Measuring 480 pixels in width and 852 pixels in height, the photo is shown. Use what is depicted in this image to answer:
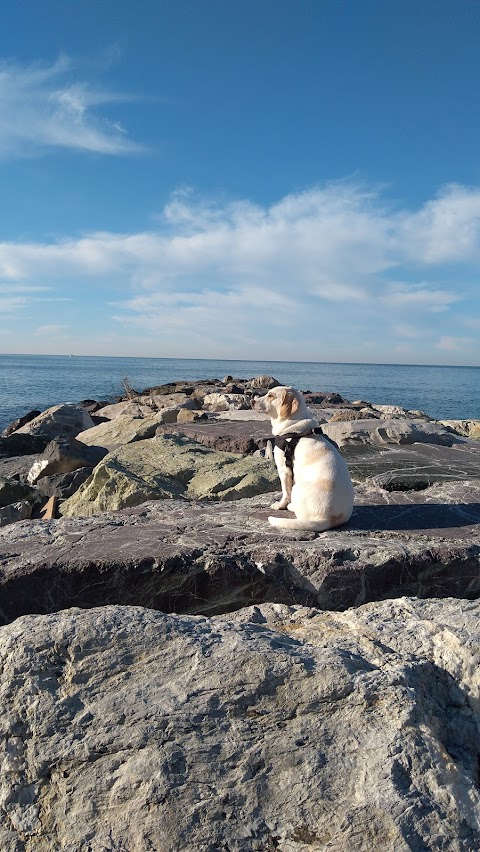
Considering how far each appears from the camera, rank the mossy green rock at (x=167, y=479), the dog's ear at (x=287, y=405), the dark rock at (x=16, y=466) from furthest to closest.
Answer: the dark rock at (x=16, y=466)
the mossy green rock at (x=167, y=479)
the dog's ear at (x=287, y=405)

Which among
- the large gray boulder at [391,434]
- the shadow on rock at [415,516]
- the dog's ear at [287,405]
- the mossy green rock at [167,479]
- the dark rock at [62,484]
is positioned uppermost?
the dog's ear at [287,405]

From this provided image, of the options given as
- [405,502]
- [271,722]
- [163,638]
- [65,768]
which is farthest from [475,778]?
[405,502]

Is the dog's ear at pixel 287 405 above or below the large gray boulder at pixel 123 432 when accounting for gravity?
above

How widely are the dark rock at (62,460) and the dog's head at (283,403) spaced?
4911 mm

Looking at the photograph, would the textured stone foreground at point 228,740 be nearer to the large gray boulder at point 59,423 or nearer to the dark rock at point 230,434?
the dark rock at point 230,434

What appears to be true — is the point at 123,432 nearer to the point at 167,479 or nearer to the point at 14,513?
the point at 14,513

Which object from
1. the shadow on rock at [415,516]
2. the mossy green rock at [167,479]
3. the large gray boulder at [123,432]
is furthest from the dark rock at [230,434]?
the shadow on rock at [415,516]

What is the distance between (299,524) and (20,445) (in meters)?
9.15

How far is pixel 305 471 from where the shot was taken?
15.1ft

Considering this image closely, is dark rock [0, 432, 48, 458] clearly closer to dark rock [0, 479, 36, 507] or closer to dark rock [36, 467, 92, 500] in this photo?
dark rock [0, 479, 36, 507]

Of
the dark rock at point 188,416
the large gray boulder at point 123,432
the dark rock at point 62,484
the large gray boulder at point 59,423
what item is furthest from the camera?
the large gray boulder at point 59,423

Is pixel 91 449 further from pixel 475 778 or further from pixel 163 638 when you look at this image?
pixel 475 778

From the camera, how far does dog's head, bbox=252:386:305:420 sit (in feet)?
16.0

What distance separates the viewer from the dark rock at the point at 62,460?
354 inches
